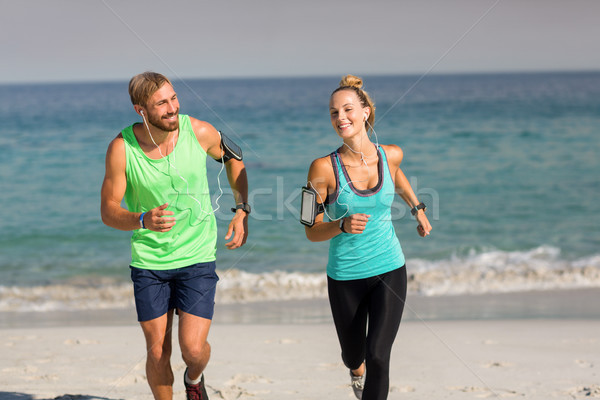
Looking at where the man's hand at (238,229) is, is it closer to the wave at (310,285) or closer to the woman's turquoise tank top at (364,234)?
the woman's turquoise tank top at (364,234)

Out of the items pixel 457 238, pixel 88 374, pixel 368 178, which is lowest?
pixel 88 374

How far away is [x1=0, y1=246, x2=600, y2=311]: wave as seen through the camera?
28.0 ft

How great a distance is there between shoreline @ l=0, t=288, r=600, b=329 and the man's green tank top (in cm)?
357

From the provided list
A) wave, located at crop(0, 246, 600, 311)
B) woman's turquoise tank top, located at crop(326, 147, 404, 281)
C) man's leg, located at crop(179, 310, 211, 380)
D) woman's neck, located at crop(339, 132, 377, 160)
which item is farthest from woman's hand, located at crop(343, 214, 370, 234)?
wave, located at crop(0, 246, 600, 311)

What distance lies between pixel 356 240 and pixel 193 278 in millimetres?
970

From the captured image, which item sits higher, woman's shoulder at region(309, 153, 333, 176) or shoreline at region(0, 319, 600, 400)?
woman's shoulder at region(309, 153, 333, 176)

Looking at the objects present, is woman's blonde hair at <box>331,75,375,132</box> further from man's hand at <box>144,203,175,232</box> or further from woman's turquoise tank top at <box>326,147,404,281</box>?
man's hand at <box>144,203,175,232</box>

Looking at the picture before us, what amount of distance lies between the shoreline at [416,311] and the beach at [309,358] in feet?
0.12


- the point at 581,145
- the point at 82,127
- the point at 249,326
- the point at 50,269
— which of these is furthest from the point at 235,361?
the point at 82,127

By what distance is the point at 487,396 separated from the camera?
14.8 ft

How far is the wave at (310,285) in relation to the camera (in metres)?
8.52

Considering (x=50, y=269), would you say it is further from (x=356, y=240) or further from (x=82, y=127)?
(x=82, y=127)

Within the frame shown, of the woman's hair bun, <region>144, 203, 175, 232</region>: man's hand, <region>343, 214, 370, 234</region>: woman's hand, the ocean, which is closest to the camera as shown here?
<region>144, 203, 175, 232</region>: man's hand

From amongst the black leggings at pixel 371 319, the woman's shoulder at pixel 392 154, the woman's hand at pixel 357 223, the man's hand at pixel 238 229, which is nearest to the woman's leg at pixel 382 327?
the black leggings at pixel 371 319
